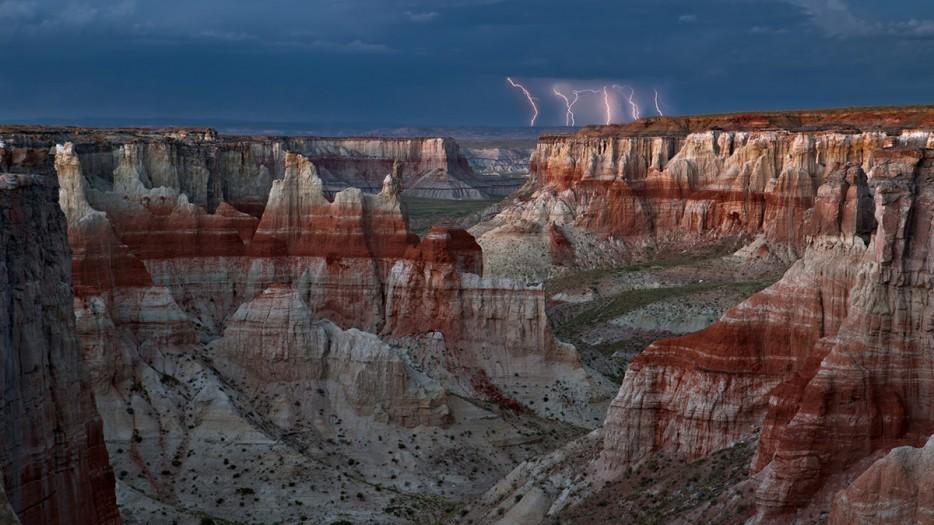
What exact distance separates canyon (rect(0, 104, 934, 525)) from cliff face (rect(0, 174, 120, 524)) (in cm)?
9

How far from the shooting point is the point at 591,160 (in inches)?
5704

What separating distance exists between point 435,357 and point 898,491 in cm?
4464

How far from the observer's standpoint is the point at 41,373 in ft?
116

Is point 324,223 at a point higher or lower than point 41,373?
higher

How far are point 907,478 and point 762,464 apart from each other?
9898 mm

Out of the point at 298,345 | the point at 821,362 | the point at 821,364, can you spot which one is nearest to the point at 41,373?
the point at 821,364

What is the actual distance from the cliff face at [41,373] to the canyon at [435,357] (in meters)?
0.09

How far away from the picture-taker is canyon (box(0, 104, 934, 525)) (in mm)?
35250

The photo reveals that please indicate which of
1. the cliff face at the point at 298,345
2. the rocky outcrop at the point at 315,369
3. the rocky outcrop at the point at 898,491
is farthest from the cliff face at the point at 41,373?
the rocky outcrop at the point at 315,369

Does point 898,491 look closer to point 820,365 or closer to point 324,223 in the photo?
point 820,365

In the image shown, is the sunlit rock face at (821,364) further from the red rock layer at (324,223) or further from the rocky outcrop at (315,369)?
the red rock layer at (324,223)

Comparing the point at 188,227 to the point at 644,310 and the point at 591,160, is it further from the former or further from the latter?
the point at 591,160

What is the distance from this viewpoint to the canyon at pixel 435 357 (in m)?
35.2

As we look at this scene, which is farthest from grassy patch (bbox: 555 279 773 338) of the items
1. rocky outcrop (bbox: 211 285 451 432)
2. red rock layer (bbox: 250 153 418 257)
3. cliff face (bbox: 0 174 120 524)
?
cliff face (bbox: 0 174 120 524)
